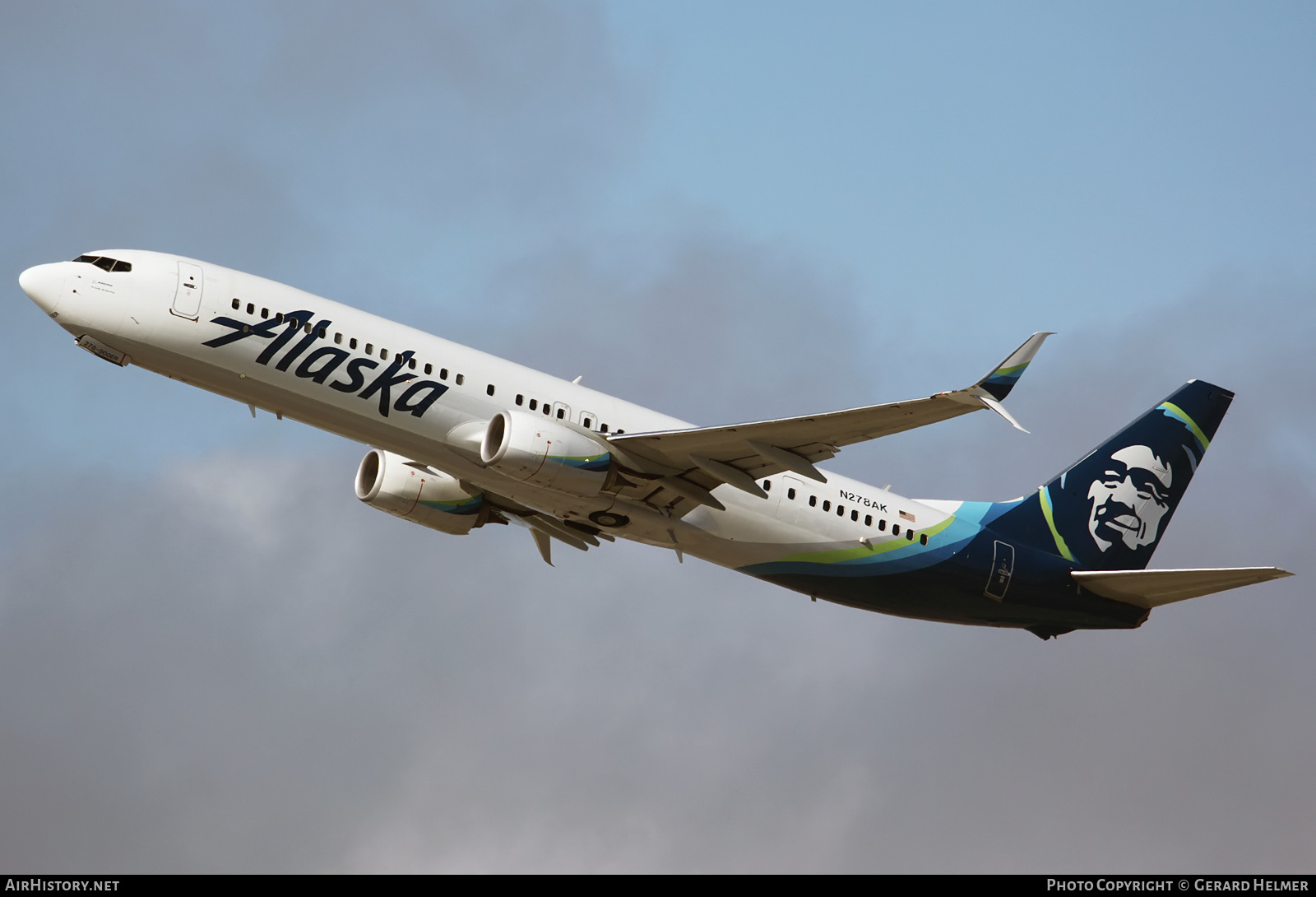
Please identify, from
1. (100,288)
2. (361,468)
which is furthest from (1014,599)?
(100,288)

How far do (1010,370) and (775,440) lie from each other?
6664 millimetres

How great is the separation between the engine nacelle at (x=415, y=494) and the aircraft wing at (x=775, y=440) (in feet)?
23.2

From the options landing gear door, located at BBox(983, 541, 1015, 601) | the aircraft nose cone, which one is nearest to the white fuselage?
the aircraft nose cone

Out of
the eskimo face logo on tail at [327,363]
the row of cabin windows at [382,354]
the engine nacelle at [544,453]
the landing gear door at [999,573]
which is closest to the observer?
the engine nacelle at [544,453]

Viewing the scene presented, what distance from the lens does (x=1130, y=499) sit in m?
45.4

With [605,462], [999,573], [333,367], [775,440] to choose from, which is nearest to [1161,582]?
[999,573]

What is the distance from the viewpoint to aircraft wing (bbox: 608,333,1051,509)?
30.1 metres

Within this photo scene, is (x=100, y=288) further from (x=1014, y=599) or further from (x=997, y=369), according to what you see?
(x=1014, y=599)

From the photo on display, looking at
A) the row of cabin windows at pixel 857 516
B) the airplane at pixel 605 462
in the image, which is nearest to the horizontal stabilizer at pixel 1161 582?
the airplane at pixel 605 462

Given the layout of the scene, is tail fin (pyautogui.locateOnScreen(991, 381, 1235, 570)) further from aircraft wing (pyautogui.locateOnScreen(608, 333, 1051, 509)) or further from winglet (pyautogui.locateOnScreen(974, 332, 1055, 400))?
winglet (pyautogui.locateOnScreen(974, 332, 1055, 400))

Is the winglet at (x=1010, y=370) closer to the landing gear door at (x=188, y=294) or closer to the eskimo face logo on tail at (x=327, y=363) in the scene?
the eskimo face logo on tail at (x=327, y=363)

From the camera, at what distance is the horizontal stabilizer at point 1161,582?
37531 mm

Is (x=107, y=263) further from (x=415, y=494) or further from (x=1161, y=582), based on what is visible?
(x=1161, y=582)

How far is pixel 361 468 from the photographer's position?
42.1 meters
